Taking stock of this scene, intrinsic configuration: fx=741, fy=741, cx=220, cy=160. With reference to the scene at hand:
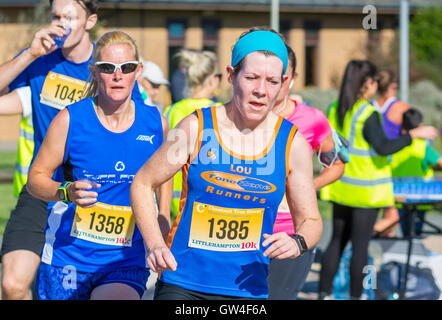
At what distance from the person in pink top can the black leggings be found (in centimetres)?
168

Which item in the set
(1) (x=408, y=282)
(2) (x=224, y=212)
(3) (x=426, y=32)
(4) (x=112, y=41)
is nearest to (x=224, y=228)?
(2) (x=224, y=212)

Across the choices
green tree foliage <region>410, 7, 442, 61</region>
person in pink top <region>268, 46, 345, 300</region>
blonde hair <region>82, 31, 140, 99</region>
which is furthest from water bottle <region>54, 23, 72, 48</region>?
green tree foliage <region>410, 7, 442, 61</region>

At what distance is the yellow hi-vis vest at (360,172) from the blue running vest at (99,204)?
2961 mm

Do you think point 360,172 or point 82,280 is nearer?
point 82,280

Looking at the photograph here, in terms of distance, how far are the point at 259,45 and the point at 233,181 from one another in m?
0.57

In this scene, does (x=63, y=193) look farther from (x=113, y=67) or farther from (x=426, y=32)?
(x=426, y=32)

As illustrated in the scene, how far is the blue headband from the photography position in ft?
10.0

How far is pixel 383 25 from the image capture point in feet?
102

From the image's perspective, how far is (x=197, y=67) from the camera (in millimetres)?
6074

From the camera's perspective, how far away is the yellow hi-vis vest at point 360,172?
6238mm

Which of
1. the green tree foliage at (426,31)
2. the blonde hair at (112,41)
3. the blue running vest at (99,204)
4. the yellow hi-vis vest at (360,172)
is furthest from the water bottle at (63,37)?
the green tree foliage at (426,31)

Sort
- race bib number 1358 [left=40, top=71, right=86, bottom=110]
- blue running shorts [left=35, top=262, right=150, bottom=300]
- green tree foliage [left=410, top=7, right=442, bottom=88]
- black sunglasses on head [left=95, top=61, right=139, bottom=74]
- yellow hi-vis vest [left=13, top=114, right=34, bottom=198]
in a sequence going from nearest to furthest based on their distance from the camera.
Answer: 1. blue running shorts [left=35, top=262, right=150, bottom=300]
2. black sunglasses on head [left=95, top=61, right=139, bottom=74]
3. race bib number 1358 [left=40, top=71, right=86, bottom=110]
4. yellow hi-vis vest [left=13, top=114, right=34, bottom=198]
5. green tree foliage [left=410, top=7, right=442, bottom=88]

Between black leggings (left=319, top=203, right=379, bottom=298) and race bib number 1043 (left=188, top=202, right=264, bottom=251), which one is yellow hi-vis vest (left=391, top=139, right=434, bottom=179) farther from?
race bib number 1043 (left=188, top=202, right=264, bottom=251)
